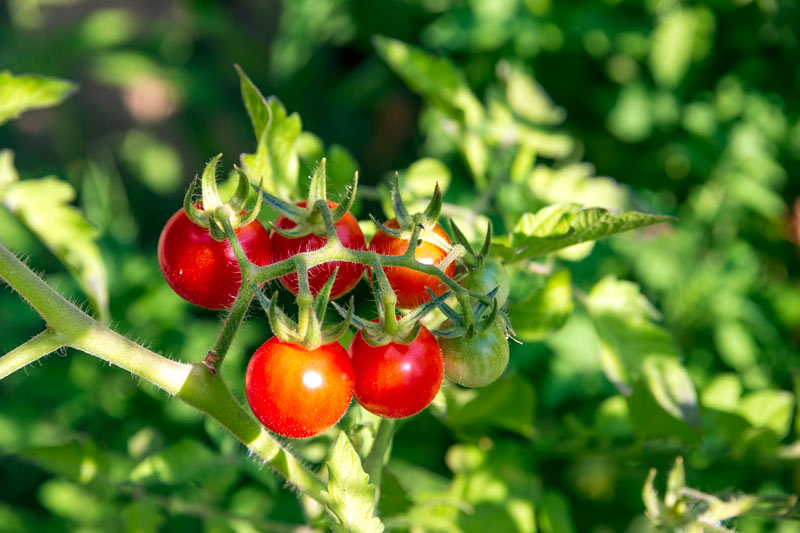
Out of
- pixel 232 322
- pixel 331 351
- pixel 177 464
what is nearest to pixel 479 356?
pixel 331 351

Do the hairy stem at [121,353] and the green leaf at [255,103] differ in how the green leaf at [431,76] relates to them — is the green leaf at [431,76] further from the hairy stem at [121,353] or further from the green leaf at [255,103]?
the hairy stem at [121,353]

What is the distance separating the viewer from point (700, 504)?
100cm

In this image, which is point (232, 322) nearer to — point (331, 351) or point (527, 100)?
point (331, 351)

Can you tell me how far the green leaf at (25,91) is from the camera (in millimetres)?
1229

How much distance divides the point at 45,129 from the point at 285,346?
382cm

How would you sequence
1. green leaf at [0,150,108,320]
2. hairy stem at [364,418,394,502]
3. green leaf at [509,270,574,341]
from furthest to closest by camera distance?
1. green leaf at [0,150,108,320]
2. green leaf at [509,270,574,341]
3. hairy stem at [364,418,394,502]

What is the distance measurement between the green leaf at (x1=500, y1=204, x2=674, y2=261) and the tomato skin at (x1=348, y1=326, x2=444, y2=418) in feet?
0.72

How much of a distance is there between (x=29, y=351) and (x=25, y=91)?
647mm

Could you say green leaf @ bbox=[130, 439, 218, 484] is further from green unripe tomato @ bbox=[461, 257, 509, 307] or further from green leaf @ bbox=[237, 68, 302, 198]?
green unripe tomato @ bbox=[461, 257, 509, 307]

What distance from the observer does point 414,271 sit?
2.87 feet

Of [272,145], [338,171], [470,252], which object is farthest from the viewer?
[338,171]

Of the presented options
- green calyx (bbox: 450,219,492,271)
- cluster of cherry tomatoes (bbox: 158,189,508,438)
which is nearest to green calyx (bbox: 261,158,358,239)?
cluster of cherry tomatoes (bbox: 158,189,508,438)

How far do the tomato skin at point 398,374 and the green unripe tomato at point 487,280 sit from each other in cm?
8

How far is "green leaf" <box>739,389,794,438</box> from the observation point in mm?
1261
